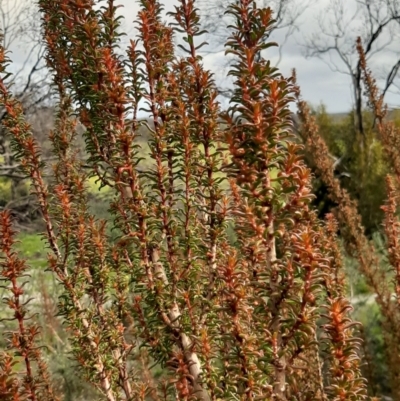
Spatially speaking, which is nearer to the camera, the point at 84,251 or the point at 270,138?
the point at 270,138

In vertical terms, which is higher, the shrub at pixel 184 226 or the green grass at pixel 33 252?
the shrub at pixel 184 226

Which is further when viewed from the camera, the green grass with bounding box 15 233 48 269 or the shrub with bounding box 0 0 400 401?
the green grass with bounding box 15 233 48 269

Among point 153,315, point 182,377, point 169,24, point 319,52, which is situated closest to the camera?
point 182,377

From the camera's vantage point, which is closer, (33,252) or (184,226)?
(184,226)

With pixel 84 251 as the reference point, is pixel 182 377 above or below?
below

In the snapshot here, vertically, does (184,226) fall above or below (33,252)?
above

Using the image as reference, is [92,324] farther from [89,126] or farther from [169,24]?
[169,24]

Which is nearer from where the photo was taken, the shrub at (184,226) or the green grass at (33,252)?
the shrub at (184,226)

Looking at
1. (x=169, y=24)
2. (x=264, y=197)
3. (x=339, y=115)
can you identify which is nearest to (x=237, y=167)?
(x=264, y=197)

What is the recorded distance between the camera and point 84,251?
2.32 meters

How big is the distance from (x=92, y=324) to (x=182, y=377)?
717mm

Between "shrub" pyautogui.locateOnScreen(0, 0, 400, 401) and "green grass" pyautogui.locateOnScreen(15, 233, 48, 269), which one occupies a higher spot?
"shrub" pyautogui.locateOnScreen(0, 0, 400, 401)

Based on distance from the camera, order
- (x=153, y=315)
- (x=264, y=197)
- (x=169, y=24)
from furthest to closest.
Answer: (x=169, y=24) → (x=153, y=315) → (x=264, y=197)

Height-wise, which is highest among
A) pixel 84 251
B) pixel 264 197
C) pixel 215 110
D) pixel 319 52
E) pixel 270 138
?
pixel 319 52
